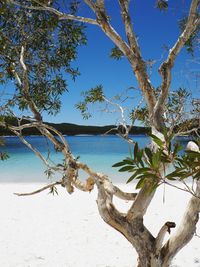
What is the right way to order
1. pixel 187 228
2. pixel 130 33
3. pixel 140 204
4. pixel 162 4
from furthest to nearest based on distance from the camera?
pixel 162 4
pixel 130 33
pixel 140 204
pixel 187 228

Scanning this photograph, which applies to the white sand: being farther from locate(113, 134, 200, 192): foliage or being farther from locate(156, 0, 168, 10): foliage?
locate(113, 134, 200, 192): foliage

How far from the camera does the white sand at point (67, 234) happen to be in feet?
17.5

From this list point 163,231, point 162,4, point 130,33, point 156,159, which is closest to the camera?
point 156,159

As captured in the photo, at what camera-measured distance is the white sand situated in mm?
5348

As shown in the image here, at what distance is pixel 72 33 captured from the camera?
4.69 m

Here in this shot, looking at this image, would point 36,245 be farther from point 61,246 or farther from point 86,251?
point 86,251

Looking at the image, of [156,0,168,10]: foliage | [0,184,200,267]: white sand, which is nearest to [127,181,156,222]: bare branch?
[0,184,200,267]: white sand

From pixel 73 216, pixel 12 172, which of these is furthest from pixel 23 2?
pixel 12 172

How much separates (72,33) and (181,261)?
12.0 feet

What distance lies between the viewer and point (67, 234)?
6629mm

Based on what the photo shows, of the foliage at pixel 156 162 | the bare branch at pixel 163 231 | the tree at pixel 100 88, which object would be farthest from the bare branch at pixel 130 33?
the foliage at pixel 156 162

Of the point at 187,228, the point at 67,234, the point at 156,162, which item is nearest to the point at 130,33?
the point at 187,228

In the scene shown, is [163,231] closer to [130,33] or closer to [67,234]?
[130,33]

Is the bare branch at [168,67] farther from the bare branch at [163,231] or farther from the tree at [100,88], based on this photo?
the bare branch at [163,231]
